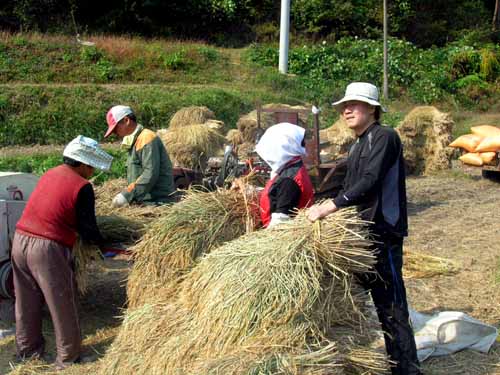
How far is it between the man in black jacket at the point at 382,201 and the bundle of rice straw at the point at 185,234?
3.35 ft

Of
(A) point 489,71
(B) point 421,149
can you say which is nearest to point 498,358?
(B) point 421,149

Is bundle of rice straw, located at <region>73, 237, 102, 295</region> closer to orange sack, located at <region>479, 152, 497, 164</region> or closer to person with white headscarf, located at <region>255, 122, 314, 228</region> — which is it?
person with white headscarf, located at <region>255, 122, 314, 228</region>

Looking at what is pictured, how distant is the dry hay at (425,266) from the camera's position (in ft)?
21.6

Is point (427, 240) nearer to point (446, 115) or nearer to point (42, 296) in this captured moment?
point (42, 296)

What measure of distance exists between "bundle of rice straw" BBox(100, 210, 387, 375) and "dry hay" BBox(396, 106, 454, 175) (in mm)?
9751

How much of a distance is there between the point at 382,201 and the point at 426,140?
9.86 m

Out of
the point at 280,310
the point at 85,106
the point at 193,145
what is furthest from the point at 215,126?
the point at 280,310

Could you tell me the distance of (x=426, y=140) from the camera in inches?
531

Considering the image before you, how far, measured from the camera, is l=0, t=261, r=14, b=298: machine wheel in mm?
5328

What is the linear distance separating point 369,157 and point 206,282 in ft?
3.68

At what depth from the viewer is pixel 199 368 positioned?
3.52m

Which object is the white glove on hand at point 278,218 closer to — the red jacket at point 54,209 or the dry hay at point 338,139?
the red jacket at point 54,209

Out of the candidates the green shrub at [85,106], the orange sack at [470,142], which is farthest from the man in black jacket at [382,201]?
the green shrub at [85,106]

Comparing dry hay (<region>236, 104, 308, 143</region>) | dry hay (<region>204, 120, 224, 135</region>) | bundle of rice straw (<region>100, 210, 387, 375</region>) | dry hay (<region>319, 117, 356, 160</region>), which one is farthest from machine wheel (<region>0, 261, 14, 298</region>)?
dry hay (<region>319, 117, 356, 160</region>)
